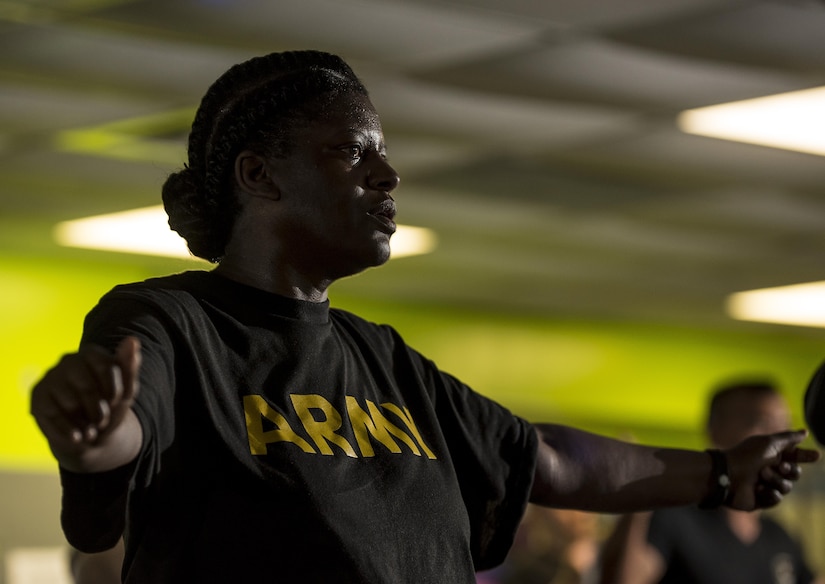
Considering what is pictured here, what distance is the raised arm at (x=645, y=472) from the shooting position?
70.8 inches

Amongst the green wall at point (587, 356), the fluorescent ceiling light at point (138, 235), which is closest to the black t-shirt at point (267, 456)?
the fluorescent ceiling light at point (138, 235)

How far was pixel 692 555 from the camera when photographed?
3.57 metres

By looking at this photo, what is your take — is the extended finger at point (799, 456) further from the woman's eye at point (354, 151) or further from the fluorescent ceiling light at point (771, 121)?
the fluorescent ceiling light at point (771, 121)

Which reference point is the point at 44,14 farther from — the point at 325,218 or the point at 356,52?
the point at 325,218

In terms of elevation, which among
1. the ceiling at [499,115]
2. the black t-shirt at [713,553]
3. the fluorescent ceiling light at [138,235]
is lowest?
the black t-shirt at [713,553]

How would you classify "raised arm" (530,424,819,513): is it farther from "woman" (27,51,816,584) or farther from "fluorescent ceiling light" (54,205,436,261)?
"fluorescent ceiling light" (54,205,436,261)

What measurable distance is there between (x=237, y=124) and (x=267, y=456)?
399 millimetres

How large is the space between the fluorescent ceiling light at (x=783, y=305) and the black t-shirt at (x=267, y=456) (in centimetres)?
684

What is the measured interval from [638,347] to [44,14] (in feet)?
20.4

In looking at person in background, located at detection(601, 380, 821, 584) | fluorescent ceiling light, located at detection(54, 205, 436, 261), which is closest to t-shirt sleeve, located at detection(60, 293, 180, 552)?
person in background, located at detection(601, 380, 821, 584)

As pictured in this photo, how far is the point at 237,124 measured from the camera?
160cm

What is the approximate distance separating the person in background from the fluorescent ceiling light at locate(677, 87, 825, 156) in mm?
986

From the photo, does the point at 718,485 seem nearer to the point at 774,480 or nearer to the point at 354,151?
the point at 774,480

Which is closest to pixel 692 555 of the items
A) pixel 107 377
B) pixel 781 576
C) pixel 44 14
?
pixel 781 576
